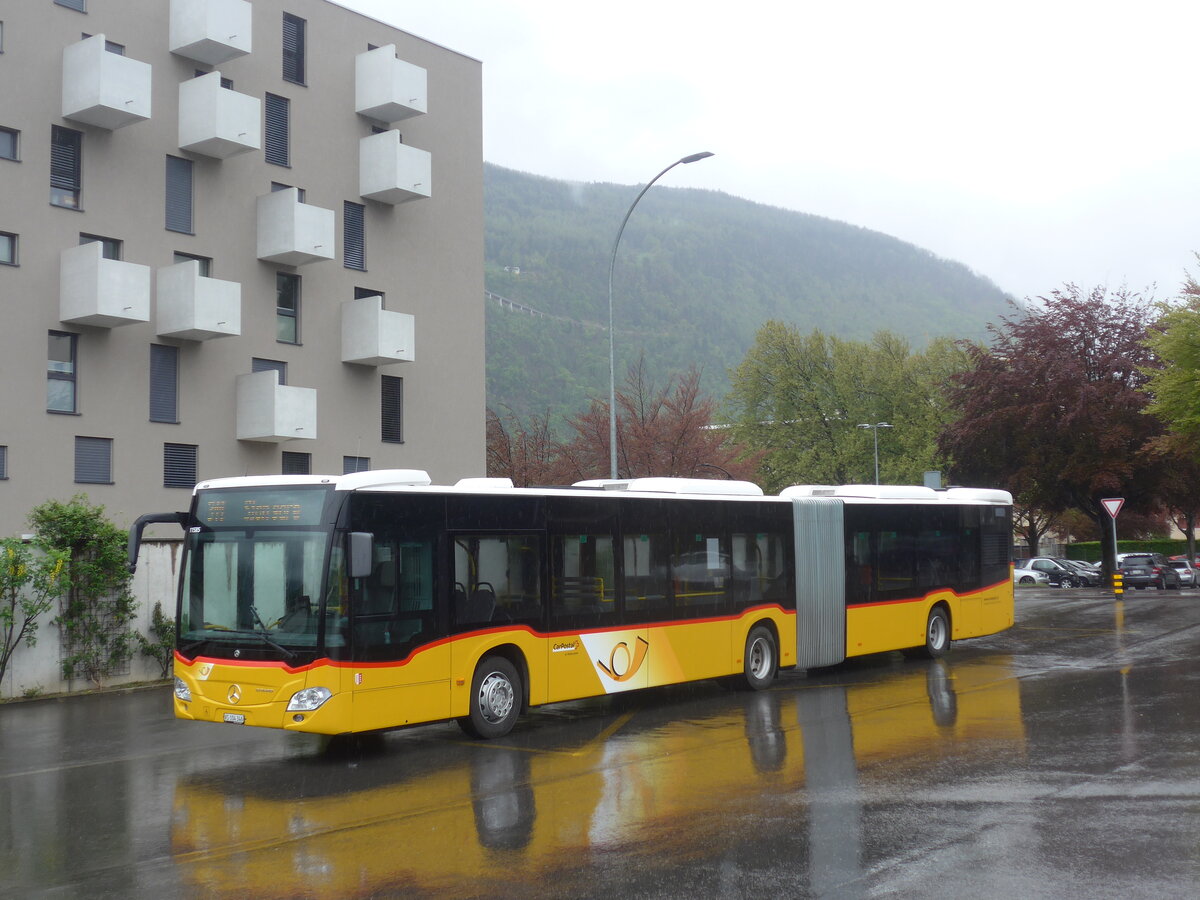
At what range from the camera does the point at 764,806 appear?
9023 millimetres

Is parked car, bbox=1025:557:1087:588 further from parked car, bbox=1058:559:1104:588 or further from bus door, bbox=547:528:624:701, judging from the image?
bus door, bbox=547:528:624:701

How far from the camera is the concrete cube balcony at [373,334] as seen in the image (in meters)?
32.9

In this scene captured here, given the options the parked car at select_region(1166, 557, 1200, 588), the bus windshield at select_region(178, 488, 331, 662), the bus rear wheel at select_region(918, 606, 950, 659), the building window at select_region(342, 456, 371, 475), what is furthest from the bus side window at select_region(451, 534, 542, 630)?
the parked car at select_region(1166, 557, 1200, 588)

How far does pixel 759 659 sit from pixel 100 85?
1940 cm

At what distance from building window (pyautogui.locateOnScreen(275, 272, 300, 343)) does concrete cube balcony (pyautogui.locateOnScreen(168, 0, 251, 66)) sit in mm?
5735

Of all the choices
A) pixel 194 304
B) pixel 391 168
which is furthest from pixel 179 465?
pixel 391 168

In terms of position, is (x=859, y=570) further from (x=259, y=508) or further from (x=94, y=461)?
(x=94, y=461)

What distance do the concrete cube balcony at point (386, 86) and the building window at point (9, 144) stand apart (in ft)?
32.1

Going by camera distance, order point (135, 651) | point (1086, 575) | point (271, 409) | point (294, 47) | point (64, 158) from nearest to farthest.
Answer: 1. point (135, 651)
2. point (64, 158)
3. point (271, 409)
4. point (294, 47)
5. point (1086, 575)

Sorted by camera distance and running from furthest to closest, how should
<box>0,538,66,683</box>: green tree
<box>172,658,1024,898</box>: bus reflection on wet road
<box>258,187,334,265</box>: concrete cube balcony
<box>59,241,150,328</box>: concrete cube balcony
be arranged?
<box>258,187,334,265</box>: concrete cube balcony, <box>59,241,150,328</box>: concrete cube balcony, <box>0,538,66,683</box>: green tree, <box>172,658,1024,898</box>: bus reflection on wet road

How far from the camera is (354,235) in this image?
112ft

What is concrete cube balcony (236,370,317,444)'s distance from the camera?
99.4 ft

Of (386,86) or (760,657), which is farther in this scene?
(386,86)

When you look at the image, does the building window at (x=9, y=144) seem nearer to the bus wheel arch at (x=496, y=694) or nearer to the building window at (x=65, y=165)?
the building window at (x=65, y=165)
